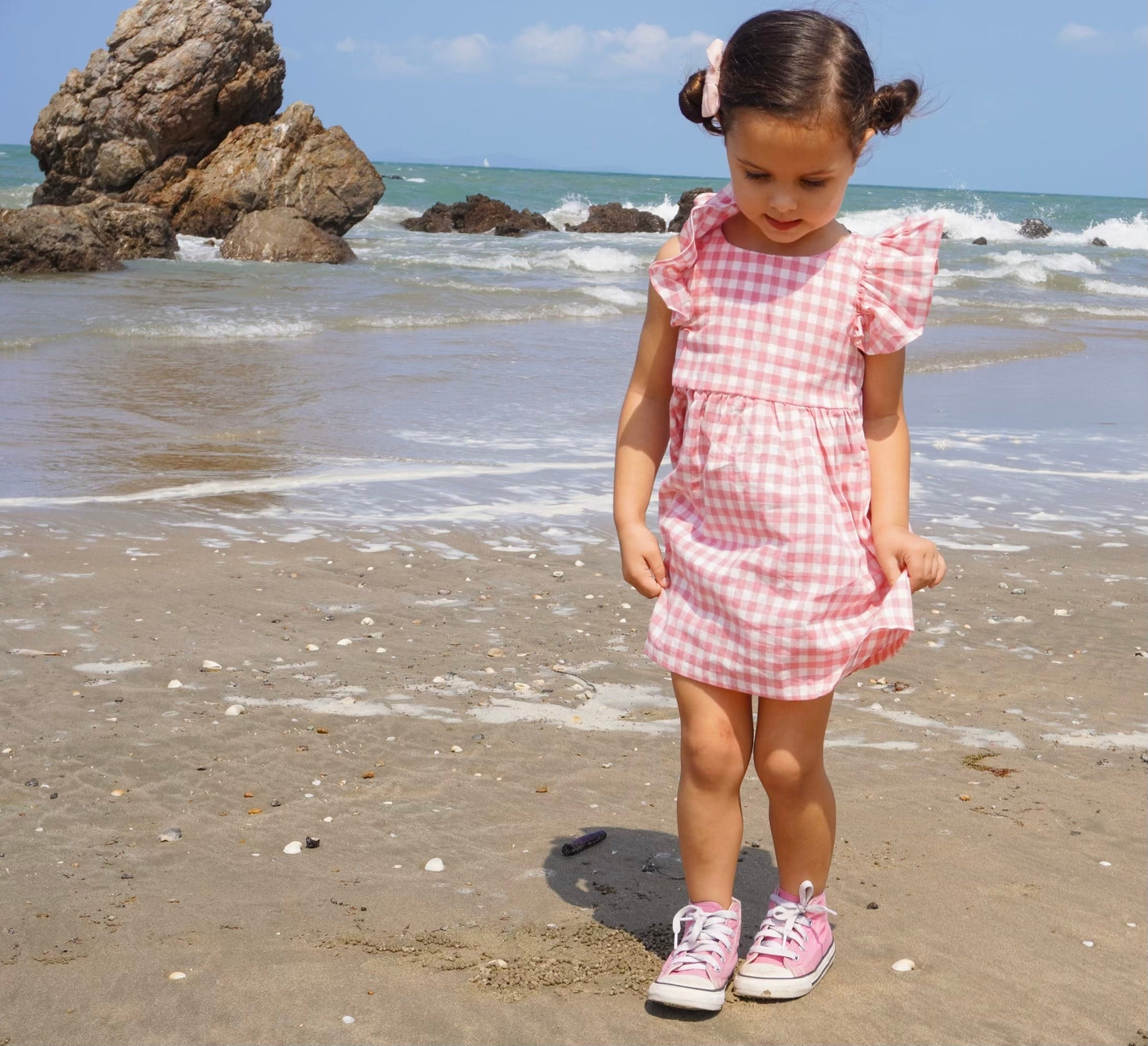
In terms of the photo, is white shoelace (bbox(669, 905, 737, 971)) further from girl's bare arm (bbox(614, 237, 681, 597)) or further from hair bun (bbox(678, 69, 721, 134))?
hair bun (bbox(678, 69, 721, 134))

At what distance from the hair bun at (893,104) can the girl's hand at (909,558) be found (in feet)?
2.41

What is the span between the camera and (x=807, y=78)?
219 centimetres

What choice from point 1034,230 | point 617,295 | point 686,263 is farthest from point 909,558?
point 1034,230

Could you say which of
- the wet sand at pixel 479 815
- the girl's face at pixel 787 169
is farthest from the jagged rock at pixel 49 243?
the girl's face at pixel 787 169

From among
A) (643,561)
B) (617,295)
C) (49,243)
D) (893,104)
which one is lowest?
(643,561)

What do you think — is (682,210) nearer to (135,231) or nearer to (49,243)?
(135,231)

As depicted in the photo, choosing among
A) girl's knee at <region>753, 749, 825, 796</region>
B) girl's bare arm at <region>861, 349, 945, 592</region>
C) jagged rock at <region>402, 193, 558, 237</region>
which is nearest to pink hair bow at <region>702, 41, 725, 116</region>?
girl's bare arm at <region>861, 349, 945, 592</region>

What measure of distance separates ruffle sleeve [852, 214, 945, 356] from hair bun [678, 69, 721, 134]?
0.39 m

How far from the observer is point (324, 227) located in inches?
923

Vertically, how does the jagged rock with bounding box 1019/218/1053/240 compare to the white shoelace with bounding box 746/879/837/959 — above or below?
above

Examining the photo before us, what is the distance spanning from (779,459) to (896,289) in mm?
385

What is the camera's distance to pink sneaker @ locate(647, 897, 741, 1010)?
2.28 m

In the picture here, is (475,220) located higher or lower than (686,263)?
higher

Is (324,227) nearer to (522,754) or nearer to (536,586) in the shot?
(536,586)
